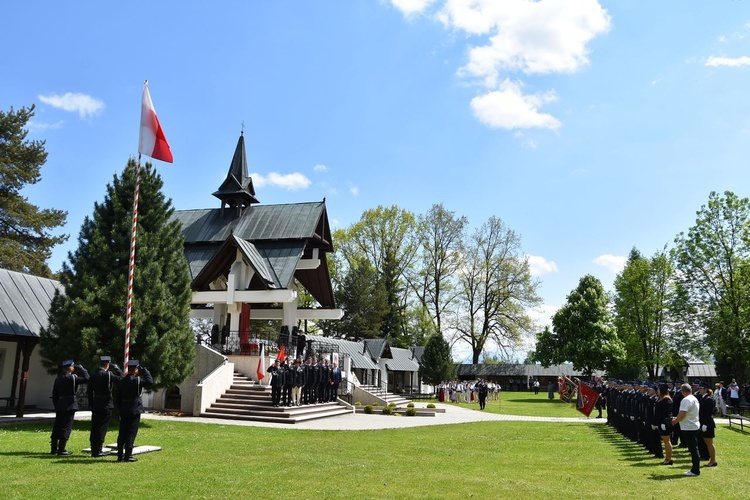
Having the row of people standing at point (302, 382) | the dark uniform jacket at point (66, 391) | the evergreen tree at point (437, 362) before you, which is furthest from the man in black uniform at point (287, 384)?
the evergreen tree at point (437, 362)

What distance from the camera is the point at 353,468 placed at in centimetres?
1010

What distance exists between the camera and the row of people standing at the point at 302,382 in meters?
21.5

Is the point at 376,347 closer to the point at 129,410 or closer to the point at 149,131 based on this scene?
the point at 149,131

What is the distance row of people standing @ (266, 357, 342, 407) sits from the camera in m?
21.5

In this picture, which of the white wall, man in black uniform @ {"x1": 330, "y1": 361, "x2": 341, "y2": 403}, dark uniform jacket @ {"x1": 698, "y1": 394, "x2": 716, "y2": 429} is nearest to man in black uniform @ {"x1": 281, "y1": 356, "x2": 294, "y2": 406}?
man in black uniform @ {"x1": 330, "y1": 361, "x2": 341, "y2": 403}

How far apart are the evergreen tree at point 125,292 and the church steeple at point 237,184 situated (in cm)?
1230

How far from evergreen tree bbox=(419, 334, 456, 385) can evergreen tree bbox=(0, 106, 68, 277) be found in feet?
90.0

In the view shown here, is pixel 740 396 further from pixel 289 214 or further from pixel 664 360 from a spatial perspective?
pixel 289 214

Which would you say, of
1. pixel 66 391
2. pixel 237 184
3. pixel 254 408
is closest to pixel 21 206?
pixel 237 184

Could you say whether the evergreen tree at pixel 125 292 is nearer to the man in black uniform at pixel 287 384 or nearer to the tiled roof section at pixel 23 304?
the tiled roof section at pixel 23 304

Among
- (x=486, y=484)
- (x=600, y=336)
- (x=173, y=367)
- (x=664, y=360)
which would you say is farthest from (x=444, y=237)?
(x=486, y=484)

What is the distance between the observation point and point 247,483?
8.48 meters

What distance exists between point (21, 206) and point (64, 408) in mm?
26497

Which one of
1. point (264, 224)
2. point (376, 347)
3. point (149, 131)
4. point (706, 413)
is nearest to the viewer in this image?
point (706, 413)
